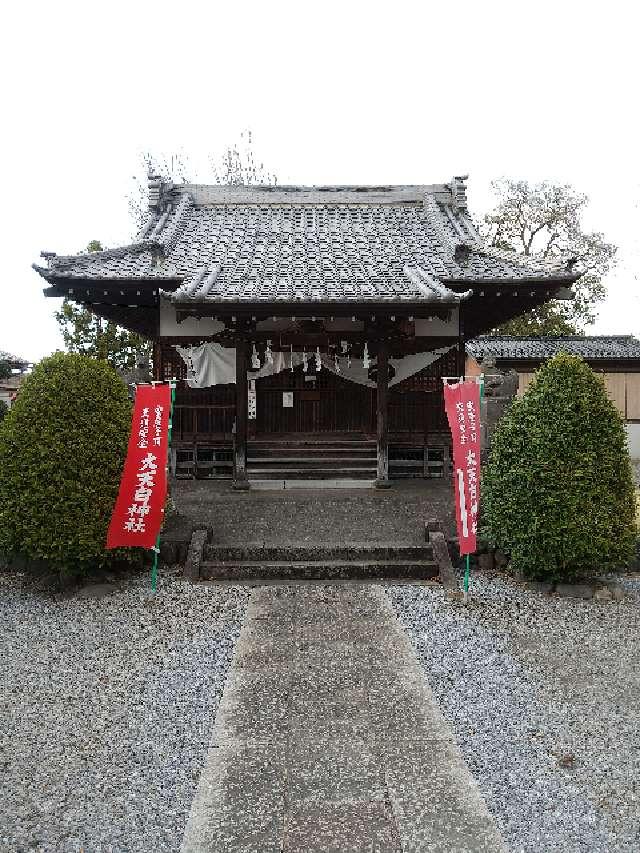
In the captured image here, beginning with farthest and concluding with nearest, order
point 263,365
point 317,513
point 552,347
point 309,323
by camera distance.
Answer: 1. point 552,347
2. point 263,365
3. point 309,323
4. point 317,513

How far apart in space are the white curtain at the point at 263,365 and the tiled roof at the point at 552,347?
28.0ft

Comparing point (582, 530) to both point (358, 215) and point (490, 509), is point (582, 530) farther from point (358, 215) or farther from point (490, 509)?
point (358, 215)

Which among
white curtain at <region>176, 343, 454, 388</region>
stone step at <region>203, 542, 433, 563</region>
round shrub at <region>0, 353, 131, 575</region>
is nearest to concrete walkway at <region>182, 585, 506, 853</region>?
stone step at <region>203, 542, 433, 563</region>

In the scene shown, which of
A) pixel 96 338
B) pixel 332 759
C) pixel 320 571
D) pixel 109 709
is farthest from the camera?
pixel 96 338

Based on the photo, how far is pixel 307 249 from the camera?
37.8 ft

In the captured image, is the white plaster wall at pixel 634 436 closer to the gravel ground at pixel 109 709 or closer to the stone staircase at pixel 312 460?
the stone staircase at pixel 312 460

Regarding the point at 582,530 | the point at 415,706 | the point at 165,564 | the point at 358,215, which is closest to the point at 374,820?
the point at 415,706

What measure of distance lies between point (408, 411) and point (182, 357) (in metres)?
4.43

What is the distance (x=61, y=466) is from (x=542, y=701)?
5.21m

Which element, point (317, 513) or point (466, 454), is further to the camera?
point (317, 513)

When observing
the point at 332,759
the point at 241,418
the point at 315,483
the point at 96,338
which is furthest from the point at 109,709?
the point at 96,338

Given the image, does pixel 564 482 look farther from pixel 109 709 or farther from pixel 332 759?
pixel 109 709

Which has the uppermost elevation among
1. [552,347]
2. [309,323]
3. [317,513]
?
[552,347]

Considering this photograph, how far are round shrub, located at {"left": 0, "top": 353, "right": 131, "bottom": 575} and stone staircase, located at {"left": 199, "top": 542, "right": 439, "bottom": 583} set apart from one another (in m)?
1.21
